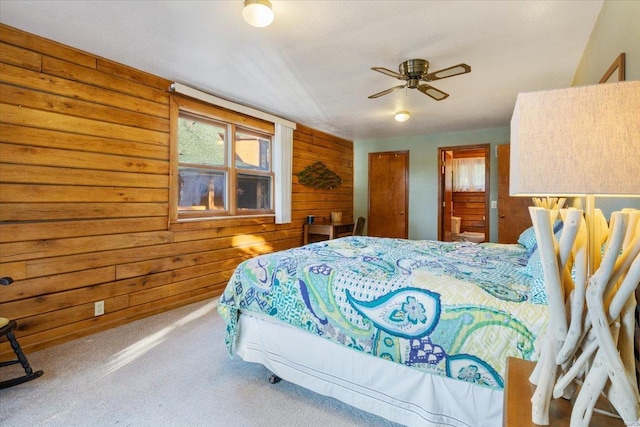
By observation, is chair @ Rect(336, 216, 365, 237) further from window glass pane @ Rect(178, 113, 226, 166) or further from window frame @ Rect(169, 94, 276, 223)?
window glass pane @ Rect(178, 113, 226, 166)

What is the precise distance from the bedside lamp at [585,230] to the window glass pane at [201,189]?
11.1 ft

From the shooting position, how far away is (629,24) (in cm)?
153

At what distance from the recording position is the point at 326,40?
95.9 inches

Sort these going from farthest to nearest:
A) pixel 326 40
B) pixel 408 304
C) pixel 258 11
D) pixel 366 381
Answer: pixel 326 40
pixel 258 11
pixel 366 381
pixel 408 304

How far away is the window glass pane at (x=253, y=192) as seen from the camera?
428cm

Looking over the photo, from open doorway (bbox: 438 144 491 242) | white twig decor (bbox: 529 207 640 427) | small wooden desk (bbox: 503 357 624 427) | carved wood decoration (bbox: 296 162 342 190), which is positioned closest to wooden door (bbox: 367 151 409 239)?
carved wood decoration (bbox: 296 162 342 190)

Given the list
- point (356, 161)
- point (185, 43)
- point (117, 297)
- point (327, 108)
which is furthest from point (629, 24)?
point (356, 161)

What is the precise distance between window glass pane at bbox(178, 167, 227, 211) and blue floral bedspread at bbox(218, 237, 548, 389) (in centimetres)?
177

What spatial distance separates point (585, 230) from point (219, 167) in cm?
366

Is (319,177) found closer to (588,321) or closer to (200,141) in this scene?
(200,141)

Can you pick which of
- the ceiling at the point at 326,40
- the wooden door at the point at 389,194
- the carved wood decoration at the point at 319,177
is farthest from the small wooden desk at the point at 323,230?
the ceiling at the point at 326,40

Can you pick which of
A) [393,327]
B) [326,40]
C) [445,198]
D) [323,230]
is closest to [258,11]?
[326,40]

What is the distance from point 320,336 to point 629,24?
2.19 metres

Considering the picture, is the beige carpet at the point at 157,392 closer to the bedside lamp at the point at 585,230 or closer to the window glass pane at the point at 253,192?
the bedside lamp at the point at 585,230
